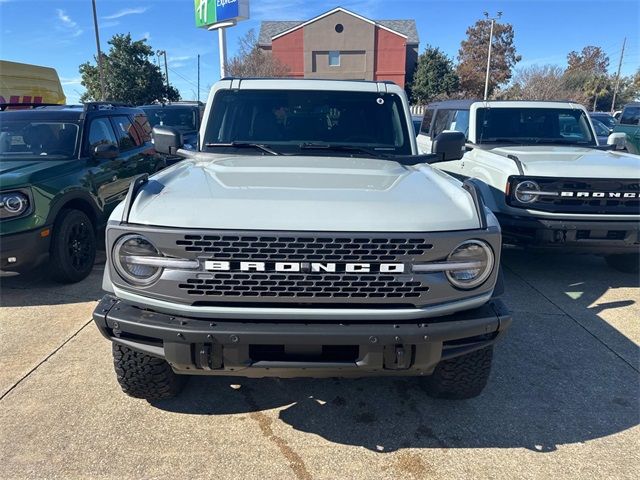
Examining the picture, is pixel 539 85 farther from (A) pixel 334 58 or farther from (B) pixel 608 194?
(B) pixel 608 194

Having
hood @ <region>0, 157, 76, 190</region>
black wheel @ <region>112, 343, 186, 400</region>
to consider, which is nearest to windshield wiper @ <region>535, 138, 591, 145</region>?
black wheel @ <region>112, 343, 186, 400</region>

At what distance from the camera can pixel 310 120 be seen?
390 centimetres

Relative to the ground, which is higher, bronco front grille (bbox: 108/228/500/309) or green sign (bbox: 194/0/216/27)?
green sign (bbox: 194/0/216/27)

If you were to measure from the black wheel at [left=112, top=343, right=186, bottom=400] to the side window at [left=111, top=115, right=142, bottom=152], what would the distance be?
4528 mm

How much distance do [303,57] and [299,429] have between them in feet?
141

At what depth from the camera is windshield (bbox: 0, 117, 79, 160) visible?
216 inches

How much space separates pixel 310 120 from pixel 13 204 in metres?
2.91

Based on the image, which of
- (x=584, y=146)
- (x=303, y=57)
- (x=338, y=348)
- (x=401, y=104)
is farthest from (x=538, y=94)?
(x=338, y=348)

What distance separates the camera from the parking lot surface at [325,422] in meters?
2.50

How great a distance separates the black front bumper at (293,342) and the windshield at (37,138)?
390 cm

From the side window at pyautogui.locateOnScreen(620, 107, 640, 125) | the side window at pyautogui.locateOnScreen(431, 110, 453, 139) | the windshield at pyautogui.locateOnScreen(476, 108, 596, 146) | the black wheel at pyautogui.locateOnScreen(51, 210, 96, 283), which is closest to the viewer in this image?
the black wheel at pyautogui.locateOnScreen(51, 210, 96, 283)

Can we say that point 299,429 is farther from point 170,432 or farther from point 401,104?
point 401,104

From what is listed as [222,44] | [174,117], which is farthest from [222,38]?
[174,117]

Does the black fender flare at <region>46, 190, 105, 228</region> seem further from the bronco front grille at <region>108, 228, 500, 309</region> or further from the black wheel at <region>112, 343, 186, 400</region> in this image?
the bronco front grille at <region>108, 228, 500, 309</region>
